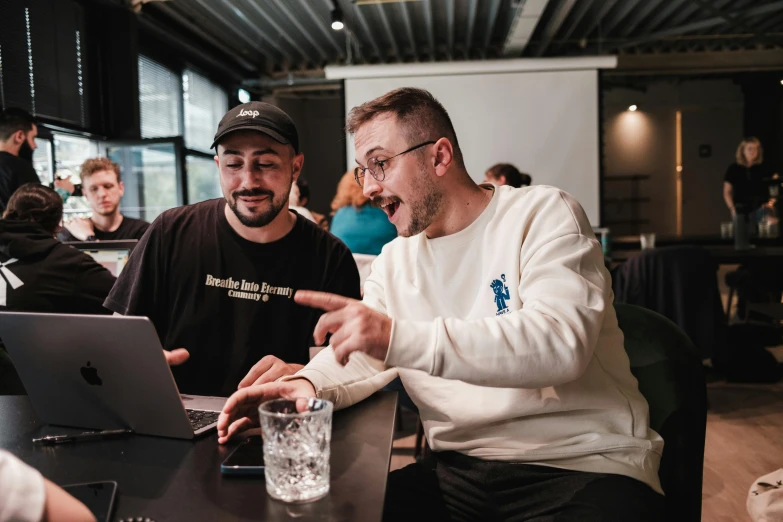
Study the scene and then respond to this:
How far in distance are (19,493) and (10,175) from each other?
4.04 meters

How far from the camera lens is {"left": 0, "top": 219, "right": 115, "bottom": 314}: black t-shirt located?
97.5 inches

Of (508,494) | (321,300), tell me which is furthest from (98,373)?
(508,494)

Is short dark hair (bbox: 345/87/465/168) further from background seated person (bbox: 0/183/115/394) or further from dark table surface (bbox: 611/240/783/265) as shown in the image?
dark table surface (bbox: 611/240/783/265)

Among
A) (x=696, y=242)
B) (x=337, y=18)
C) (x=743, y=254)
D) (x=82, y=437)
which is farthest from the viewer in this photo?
(x=337, y=18)

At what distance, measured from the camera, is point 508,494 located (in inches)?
46.7

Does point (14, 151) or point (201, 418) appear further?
point (14, 151)

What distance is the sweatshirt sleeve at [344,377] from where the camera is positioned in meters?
1.17

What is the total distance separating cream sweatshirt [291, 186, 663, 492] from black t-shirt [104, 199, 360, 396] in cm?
31

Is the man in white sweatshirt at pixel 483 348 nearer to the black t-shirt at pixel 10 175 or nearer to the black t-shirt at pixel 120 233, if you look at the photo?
the black t-shirt at pixel 120 233

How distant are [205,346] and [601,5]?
6.45 meters

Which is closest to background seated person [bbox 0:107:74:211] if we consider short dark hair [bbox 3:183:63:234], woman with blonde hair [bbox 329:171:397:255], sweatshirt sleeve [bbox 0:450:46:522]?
short dark hair [bbox 3:183:63:234]

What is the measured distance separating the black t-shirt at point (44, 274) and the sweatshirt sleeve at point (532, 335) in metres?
2.04

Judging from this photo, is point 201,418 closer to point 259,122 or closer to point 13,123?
point 259,122

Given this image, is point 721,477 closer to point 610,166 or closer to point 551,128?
point 551,128
